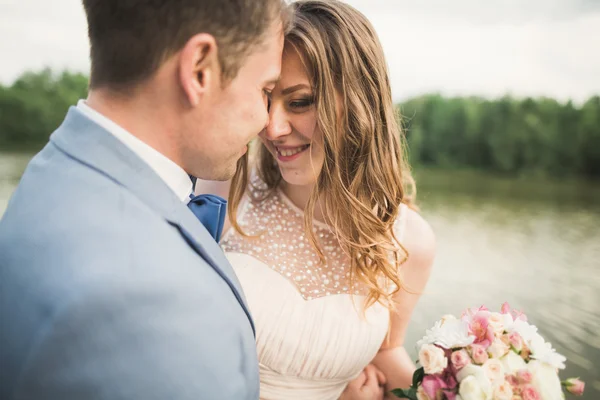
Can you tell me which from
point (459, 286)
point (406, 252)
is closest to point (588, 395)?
point (459, 286)

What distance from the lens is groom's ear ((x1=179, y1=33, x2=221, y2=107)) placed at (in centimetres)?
92

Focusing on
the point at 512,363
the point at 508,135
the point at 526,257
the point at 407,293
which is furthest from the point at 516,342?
the point at 508,135

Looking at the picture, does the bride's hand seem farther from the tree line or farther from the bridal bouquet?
the tree line

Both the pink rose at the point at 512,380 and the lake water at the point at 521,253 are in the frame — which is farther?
the lake water at the point at 521,253

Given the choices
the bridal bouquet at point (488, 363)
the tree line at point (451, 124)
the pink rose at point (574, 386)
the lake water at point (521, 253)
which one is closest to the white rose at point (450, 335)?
the bridal bouquet at point (488, 363)

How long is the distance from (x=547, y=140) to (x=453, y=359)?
163 inches

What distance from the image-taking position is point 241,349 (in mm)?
924

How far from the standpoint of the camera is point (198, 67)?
3.08ft

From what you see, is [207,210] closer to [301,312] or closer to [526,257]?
[301,312]

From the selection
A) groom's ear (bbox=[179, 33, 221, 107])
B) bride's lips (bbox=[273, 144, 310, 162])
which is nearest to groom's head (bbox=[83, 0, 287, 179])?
groom's ear (bbox=[179, 33, 221, 107])

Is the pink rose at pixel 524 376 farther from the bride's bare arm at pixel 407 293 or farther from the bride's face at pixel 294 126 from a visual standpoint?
the bride's face at pixel 294 126

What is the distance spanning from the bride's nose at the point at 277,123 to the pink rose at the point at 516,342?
98cm

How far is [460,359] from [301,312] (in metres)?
0.66

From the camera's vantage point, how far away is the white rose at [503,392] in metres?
1.28
